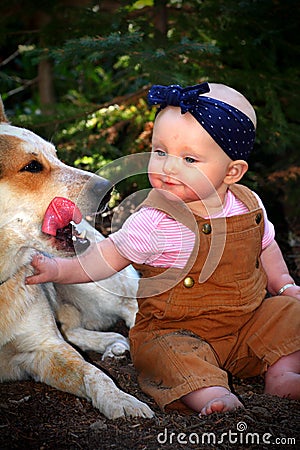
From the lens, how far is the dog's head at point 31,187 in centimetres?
254

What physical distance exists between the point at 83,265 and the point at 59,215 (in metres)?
0.31

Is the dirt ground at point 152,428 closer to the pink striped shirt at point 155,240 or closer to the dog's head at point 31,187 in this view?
the pink striped shirt at point 155,240

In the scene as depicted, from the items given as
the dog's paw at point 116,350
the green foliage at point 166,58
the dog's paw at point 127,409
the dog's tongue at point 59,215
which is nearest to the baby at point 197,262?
the dog's paw at point 127,409

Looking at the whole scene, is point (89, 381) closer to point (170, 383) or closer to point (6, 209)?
point (170, 383)

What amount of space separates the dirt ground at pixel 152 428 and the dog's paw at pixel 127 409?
A: 32 mm

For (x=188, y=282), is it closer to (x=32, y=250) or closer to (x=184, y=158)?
(x=184, y=158)

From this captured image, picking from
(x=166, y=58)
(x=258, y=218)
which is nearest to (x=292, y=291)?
(x=258, y=218)

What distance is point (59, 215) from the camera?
8.48ft

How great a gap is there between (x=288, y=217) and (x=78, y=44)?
2334 millimetres

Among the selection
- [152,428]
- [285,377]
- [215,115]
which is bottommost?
[285,377]

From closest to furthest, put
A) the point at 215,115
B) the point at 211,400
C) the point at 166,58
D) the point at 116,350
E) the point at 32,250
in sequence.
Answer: the point at 211,400, the point at 215,115, the point at 32,250, the point at 116,350, the point at 166,58

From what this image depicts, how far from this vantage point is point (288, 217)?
196 inches

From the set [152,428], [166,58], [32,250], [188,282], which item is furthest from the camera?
[166,58]

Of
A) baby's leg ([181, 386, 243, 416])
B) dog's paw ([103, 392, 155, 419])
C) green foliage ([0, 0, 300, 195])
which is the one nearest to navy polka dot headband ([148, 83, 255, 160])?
baby's leg ([181, 386, 243, 416])
